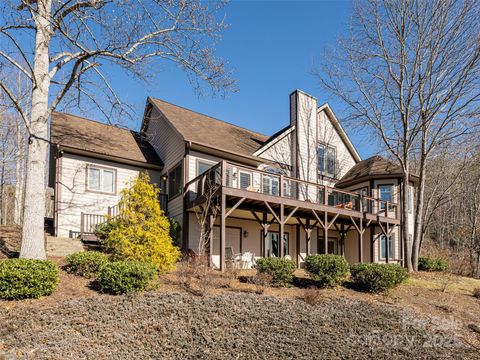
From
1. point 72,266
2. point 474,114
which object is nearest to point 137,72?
point 72,266

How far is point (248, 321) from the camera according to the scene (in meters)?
8.41

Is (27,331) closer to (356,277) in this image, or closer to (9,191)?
(356,277)

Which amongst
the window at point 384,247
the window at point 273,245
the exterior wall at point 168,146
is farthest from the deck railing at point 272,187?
the window at point 273,245

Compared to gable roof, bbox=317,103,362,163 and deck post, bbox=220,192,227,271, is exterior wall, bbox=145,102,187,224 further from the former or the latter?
gable roof, bbox=317,103,362,163

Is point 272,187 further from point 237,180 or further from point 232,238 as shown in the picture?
point 232,238

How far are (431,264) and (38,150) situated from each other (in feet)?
62.0

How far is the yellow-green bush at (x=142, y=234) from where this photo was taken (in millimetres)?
11656

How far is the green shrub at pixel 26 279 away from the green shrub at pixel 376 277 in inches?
356

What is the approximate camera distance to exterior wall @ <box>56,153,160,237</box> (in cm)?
1553

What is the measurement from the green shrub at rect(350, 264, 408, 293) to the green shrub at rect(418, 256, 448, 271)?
27.9ft

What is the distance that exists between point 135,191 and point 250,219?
6821 millimetres

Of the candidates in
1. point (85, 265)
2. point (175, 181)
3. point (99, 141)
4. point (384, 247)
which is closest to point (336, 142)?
point (384, 247)

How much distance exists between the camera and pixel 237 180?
16844 millimetres

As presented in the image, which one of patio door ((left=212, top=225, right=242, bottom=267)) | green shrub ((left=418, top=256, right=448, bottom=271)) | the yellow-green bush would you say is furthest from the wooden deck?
green shrub ((left=418, top=256, right=448, bottom=271))
